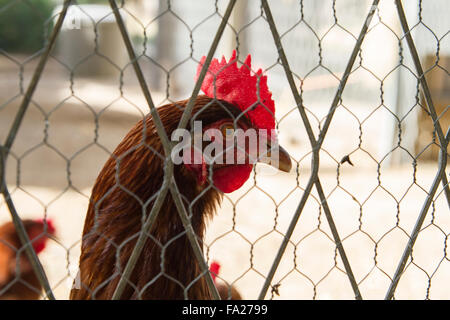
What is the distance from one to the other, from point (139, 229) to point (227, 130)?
1.18 ft

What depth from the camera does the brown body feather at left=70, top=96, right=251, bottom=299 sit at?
3.97ft

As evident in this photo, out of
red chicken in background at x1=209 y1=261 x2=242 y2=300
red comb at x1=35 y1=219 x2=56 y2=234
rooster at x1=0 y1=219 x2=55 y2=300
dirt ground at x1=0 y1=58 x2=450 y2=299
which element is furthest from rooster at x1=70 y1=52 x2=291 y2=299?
red comb at x1=35 y1=219 x2=56 y2=234

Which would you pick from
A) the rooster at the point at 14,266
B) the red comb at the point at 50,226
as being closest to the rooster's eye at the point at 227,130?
the rooster at the point at 14,266

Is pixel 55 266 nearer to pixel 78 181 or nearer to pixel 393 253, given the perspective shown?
pixel 78 181

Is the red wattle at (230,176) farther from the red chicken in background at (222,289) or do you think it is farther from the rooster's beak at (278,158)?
the red chicken in background at (222,289)

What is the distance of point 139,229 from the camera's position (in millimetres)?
1211

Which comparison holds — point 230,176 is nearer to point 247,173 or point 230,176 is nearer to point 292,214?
point 247,173

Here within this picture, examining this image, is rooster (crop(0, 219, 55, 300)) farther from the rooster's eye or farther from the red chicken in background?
the rooster's eye

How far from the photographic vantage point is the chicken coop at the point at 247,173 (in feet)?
3.55

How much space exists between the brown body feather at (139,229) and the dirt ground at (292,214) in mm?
112

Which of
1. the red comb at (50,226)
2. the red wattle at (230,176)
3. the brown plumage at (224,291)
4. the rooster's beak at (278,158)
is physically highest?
the red comb at (50,226)

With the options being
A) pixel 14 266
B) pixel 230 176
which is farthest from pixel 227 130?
pixel 14 266

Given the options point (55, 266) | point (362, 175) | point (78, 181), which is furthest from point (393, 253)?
point (78, 181)

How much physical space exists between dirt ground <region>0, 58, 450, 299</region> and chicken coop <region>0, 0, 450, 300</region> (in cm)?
2
